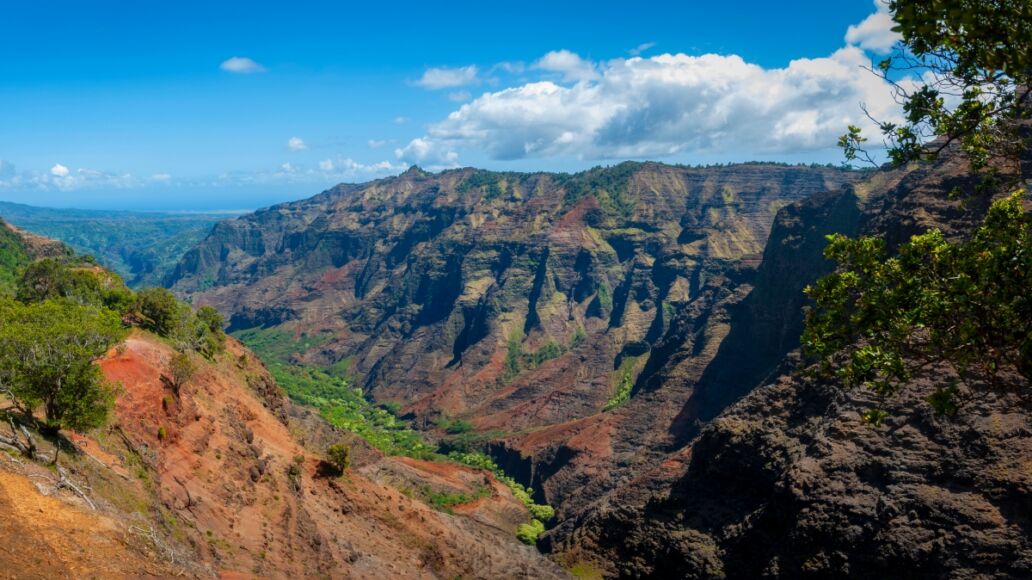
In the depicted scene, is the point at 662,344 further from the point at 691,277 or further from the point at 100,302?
the point at 100,302

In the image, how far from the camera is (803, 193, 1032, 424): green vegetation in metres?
12.9

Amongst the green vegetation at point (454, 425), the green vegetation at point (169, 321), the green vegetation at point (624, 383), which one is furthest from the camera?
the green vegetation at point (454, 425)

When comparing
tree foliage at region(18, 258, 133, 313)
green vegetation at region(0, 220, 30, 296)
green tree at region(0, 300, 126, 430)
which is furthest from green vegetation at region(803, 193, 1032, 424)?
green vegetation at region(0, 220, 30, 296)

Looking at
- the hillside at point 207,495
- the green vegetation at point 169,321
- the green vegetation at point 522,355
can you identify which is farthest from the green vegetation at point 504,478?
the green vegetation at point 169,321

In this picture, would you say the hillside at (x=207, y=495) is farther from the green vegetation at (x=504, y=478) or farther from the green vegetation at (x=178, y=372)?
the green vegetation at (x=504, y=478)

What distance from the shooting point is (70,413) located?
92.1 ft

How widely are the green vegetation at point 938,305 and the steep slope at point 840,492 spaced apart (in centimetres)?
1110

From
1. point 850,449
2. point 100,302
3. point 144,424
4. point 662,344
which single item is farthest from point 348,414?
point 850,449

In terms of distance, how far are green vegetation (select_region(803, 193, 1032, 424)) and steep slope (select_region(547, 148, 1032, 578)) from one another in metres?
11.1

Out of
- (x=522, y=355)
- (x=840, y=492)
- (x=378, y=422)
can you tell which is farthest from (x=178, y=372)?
(x=522, y=355)

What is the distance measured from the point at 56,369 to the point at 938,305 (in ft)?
106

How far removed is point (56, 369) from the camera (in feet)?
89.9

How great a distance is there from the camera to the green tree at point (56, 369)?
26.9 m

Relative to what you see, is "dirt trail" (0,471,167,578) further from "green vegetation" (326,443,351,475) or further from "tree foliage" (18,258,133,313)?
"tree foliage" (18,258,133,313)
